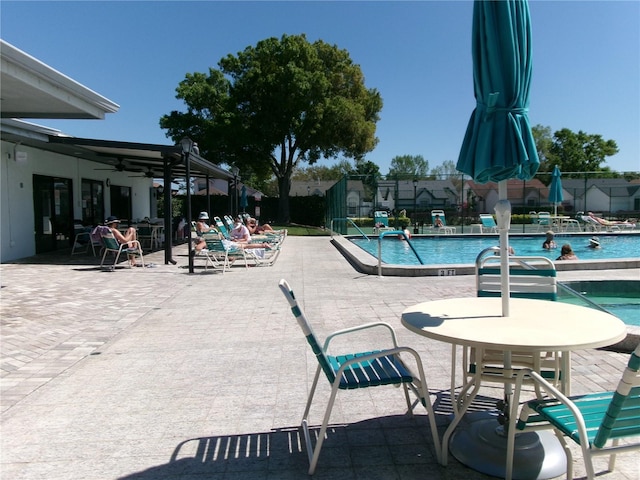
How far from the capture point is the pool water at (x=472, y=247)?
15.1 meters

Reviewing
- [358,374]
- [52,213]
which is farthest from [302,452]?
[52,213]

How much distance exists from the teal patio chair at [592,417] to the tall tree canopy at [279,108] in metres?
28.2

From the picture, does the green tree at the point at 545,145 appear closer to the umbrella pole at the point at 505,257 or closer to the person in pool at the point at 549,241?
the person in pool at the point at 549,241

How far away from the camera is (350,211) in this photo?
75.3ft

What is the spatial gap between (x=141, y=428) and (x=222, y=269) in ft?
25.5

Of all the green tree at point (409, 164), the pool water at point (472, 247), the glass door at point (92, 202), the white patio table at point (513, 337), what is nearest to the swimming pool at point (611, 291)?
the pool water at point (472, 247)

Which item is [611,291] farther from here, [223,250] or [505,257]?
[223,250]

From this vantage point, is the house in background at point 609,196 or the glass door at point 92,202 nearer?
the glass door at point 92,202

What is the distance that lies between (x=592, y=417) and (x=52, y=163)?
14.7 m

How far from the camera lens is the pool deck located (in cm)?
271

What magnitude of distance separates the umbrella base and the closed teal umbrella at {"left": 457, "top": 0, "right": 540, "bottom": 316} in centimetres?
96

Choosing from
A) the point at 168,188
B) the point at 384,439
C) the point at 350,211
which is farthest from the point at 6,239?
the point at 350,211

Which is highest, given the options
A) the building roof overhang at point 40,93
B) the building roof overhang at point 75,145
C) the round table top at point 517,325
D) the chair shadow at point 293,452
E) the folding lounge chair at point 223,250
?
the building roof overhang at point 40,93

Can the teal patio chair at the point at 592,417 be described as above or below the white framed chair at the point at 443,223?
below
